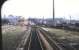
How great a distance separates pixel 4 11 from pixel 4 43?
0.49 meters

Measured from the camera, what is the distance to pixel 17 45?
2924mm

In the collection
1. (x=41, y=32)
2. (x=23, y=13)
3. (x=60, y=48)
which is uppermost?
(x=23, y=13)

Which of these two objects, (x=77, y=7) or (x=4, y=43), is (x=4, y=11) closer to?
(x=4, y=43)

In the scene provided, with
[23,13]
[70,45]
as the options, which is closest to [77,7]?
[70,45]

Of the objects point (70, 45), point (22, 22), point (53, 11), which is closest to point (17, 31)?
point (22, 22)

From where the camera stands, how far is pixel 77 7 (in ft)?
9.45

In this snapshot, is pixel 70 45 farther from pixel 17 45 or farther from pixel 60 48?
pixel 17 45

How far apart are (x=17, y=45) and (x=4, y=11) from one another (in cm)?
56

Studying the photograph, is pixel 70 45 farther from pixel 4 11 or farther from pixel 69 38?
pixel 4 11

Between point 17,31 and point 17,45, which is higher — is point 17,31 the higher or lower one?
the higher one

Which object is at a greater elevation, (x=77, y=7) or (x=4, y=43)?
(x=77, y=7)

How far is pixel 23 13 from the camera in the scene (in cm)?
296

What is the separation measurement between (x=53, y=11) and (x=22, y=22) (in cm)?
51

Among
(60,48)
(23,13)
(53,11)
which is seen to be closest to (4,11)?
(23,13)
